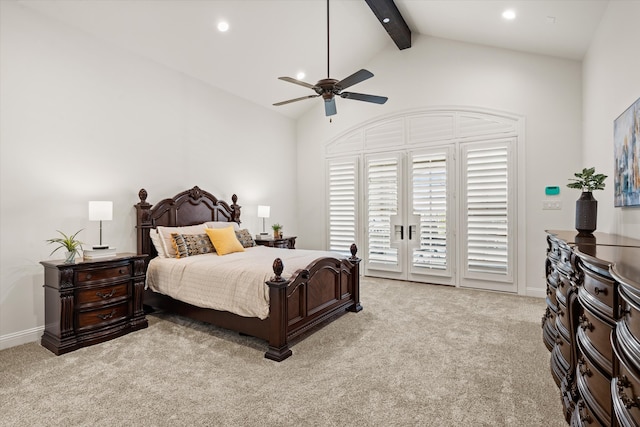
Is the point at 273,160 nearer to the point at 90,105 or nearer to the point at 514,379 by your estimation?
the point at 90,105

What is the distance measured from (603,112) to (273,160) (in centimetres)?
484

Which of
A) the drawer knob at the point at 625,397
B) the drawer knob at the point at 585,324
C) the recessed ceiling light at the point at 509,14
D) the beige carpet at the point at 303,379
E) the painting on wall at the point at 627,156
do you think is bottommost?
the beige carpet at the point at 303,379

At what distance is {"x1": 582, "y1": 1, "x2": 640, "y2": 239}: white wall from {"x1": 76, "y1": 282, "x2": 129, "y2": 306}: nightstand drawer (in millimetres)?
4586

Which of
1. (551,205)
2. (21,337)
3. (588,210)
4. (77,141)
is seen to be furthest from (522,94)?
(21,337)

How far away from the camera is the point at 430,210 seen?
218 inches

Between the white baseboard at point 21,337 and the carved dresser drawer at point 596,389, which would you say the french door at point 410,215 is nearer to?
the carved dresser drawer at point 596,389

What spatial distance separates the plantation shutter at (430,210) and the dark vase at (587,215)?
8.72ft

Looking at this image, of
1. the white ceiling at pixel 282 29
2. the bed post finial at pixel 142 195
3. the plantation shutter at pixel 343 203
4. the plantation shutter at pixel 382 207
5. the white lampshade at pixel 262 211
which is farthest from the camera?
the plantation shutter at pixel 343 203

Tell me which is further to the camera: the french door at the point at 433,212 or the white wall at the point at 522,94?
the french door at the point at 433,212

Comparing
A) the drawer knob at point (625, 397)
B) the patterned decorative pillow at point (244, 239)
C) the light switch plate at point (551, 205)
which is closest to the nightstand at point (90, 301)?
the patterned decorative pillow at point (244, 239)

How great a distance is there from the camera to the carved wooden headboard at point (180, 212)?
4.20 meters

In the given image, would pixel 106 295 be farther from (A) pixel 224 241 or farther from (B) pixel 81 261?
(A) pixel 224 241

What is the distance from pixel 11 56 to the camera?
10.5ft

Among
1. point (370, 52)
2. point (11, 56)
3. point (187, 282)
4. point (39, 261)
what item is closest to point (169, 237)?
point (187, 282)
